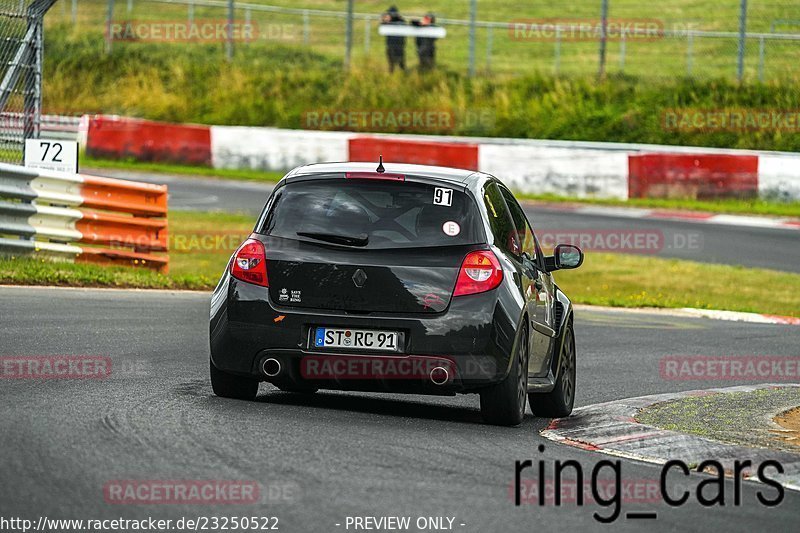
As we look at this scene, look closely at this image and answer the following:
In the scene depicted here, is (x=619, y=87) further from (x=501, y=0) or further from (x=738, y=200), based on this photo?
(x=501, y=0)

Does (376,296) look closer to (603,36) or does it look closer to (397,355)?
(397,355)

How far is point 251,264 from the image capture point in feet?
28.5

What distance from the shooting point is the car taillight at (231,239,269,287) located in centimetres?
862

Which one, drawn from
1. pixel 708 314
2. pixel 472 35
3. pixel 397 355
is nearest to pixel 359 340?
pixel 397 355

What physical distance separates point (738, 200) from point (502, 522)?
78.8 feet

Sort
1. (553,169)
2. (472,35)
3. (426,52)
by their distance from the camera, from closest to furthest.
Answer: (553,169) → (472,35) → (426,52)

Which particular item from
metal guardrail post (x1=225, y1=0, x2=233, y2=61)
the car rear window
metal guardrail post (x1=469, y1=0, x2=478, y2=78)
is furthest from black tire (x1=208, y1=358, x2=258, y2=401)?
metal guardrail post (x1=225, y1=0, x2=233, y2=61)

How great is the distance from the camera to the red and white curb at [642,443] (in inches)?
301

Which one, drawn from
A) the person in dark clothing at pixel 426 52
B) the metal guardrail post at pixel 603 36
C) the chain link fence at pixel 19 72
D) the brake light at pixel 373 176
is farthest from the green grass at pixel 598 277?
the person in dark clothing at pixel 426 52

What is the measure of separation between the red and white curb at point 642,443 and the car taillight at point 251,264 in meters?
1.83

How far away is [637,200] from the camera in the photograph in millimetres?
29500

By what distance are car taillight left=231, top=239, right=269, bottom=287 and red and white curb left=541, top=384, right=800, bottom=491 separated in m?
1.83

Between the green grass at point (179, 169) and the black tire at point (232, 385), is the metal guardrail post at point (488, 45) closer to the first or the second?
the green grass at point (179, 169)

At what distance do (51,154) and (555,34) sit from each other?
1054 inches
